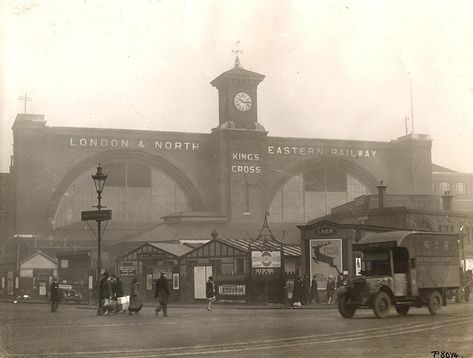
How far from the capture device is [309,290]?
110ft

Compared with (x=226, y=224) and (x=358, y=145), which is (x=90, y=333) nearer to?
(x=226, y=224)

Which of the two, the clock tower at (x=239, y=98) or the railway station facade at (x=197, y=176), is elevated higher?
the clock tower at (x=239, y=98)

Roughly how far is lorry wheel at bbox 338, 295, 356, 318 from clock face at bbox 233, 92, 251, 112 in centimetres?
4192

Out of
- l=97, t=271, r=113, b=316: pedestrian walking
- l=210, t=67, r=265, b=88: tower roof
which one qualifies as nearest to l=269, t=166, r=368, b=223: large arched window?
l=210, t=67, r=265, b=88: tower roof

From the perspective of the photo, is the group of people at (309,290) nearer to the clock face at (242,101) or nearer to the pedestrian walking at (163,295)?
the pedestrian walking at (163,295)

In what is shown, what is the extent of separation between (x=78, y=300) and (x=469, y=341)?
30264mm

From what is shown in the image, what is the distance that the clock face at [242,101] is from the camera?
63.6 metres

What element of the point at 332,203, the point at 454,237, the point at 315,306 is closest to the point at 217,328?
the point at 454,237

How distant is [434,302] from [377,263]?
6.80ft

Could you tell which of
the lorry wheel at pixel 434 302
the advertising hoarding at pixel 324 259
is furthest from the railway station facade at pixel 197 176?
the lorry wheel at pixel 434 302

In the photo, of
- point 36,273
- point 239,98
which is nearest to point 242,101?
point 239,98

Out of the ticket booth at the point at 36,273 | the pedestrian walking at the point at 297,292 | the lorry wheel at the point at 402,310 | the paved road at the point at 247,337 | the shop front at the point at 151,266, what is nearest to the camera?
the paved road at the point at 247,337

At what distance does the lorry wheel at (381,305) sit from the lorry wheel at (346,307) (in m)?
1.15

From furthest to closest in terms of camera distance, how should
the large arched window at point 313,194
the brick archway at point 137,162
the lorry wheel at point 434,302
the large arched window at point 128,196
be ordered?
the large arched window at point 313,194, the large arched window at point 128,196, the brick archway at point 137,162, the lorry wheel at point 434,302
